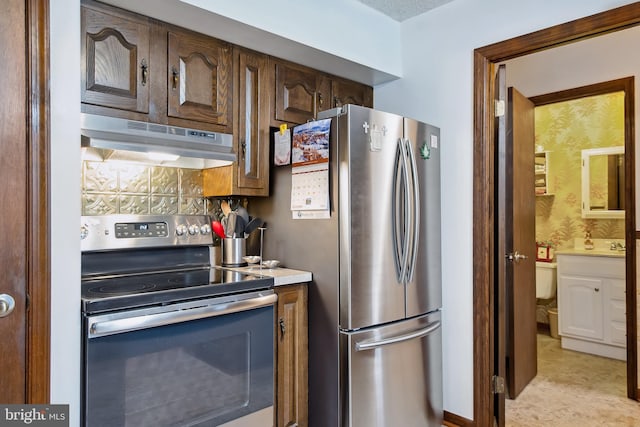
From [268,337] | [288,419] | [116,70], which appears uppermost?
[116,70]

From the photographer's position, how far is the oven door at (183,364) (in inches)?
54.9

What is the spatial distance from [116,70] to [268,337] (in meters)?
1.37

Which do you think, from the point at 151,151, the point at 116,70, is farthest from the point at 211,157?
the point at 116,70

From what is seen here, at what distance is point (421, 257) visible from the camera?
2.25 m

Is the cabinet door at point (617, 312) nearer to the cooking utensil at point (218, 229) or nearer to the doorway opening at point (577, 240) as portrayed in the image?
the doorway opening at point (577, 240)

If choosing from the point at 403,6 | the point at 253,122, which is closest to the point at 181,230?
the point at 253,122

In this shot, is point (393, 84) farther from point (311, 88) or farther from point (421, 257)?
point (421, 257)

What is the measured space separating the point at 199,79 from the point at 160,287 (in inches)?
41.4

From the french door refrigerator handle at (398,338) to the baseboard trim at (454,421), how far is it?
0.54m

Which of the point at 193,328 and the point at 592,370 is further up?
the point at 193,328

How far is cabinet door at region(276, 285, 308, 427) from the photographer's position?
1.96m

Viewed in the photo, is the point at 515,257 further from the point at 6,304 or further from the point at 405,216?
the point at 6,304

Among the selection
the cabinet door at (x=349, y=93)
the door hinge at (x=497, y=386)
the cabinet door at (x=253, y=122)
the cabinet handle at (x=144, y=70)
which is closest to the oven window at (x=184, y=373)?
the cabinet door at (x=253, y=122)

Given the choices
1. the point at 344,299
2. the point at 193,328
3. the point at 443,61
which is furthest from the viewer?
the point at 443,61
